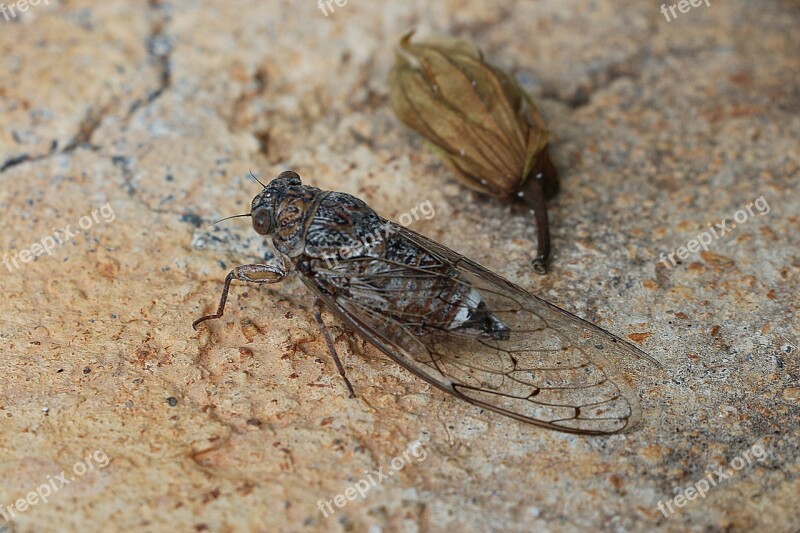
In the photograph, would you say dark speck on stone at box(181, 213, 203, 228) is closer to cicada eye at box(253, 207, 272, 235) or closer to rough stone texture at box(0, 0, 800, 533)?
rough stone texture at box(0, 0, 800, 533)

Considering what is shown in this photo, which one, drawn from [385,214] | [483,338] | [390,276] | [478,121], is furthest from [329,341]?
[478,121]

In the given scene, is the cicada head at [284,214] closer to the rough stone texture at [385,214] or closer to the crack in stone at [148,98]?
the rough stone texture at [385,214]

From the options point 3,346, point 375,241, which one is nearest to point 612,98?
point 375,241

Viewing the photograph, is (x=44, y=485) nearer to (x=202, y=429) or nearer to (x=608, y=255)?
(x=202, y=429)

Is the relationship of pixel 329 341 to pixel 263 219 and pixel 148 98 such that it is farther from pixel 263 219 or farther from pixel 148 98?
pixel 148 98

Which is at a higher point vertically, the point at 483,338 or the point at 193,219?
the point at 193,219

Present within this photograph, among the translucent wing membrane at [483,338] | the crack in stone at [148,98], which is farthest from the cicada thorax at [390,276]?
the crack in stone at [148,98]
